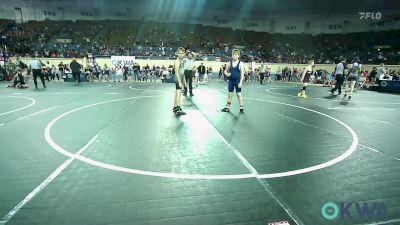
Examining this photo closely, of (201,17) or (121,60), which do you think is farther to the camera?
(201,17)

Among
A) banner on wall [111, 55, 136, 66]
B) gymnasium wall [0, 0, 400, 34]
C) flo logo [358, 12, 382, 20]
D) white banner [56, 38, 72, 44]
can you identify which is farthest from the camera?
gymnasium wall [0, 0, 400, 34]

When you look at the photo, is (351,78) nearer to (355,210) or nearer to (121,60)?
(355,210)

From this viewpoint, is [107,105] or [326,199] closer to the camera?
[326,199]

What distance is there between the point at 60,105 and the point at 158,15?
36410 millimetres

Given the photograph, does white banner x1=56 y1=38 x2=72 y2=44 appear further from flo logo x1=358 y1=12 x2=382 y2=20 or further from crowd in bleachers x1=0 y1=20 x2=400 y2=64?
flo logo x1=358 y1=12 x2=382 y2=20

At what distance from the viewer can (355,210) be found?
10.2ft

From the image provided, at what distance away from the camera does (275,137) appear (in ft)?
19.8

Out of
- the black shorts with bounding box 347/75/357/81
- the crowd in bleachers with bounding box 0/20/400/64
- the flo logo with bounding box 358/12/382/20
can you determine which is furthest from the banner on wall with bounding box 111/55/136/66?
the flo logo with bounding box 358/12/382/20

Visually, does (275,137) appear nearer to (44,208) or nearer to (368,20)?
(44,208)

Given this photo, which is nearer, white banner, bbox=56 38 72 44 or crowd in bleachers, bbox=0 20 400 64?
crowd in bleachers, bbox=0 20 400 64

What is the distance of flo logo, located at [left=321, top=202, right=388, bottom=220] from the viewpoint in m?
2.99

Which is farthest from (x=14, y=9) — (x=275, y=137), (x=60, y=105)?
(x=275, y=137)

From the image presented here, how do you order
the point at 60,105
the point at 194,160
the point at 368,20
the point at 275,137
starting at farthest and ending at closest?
the point at 368,20 < the point at 60,105 < the point at 275,137 < the point at 194,160

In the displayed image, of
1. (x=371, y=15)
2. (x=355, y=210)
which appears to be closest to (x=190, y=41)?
(x=371, y=15)
